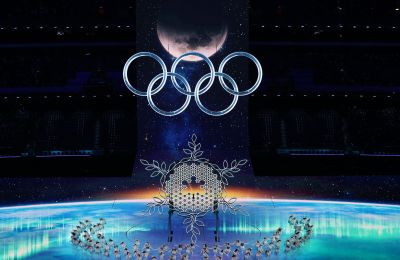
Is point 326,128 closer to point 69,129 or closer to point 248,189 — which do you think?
point 248,189

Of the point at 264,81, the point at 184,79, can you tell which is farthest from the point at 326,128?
the point at 184,79

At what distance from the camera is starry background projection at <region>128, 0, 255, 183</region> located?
14.5m

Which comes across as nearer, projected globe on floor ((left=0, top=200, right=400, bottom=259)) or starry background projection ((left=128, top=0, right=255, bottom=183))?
projected globe on floor ((left=0, top=200, right=400, bottom=259))

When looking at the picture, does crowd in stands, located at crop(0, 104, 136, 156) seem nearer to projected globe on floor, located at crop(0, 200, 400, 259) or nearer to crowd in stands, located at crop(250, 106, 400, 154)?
crowd in stands, located at crop(250, 106, 400, 154)

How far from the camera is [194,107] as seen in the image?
14.6m

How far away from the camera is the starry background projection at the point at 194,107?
14.5m

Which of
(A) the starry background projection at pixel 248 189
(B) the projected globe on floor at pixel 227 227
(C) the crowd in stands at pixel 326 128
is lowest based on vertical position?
(B) the projected globe on floor at pixel 227 227

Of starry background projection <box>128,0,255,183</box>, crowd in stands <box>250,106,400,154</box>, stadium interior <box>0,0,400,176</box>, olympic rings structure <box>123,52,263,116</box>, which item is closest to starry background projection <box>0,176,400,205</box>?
starry background projection <box>128,0,255,183</box>

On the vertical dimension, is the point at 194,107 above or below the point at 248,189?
above

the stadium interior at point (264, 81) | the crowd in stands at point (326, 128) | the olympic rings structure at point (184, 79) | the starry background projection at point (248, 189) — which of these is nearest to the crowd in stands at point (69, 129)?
the stadium interior at point (264, 81)

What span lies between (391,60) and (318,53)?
2488mm

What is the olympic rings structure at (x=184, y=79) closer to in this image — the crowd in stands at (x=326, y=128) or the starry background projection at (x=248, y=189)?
the starry background projection at (x=248, y=189)

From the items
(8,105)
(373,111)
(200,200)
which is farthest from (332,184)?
(8,105)

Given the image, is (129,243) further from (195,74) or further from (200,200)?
(195,74)
